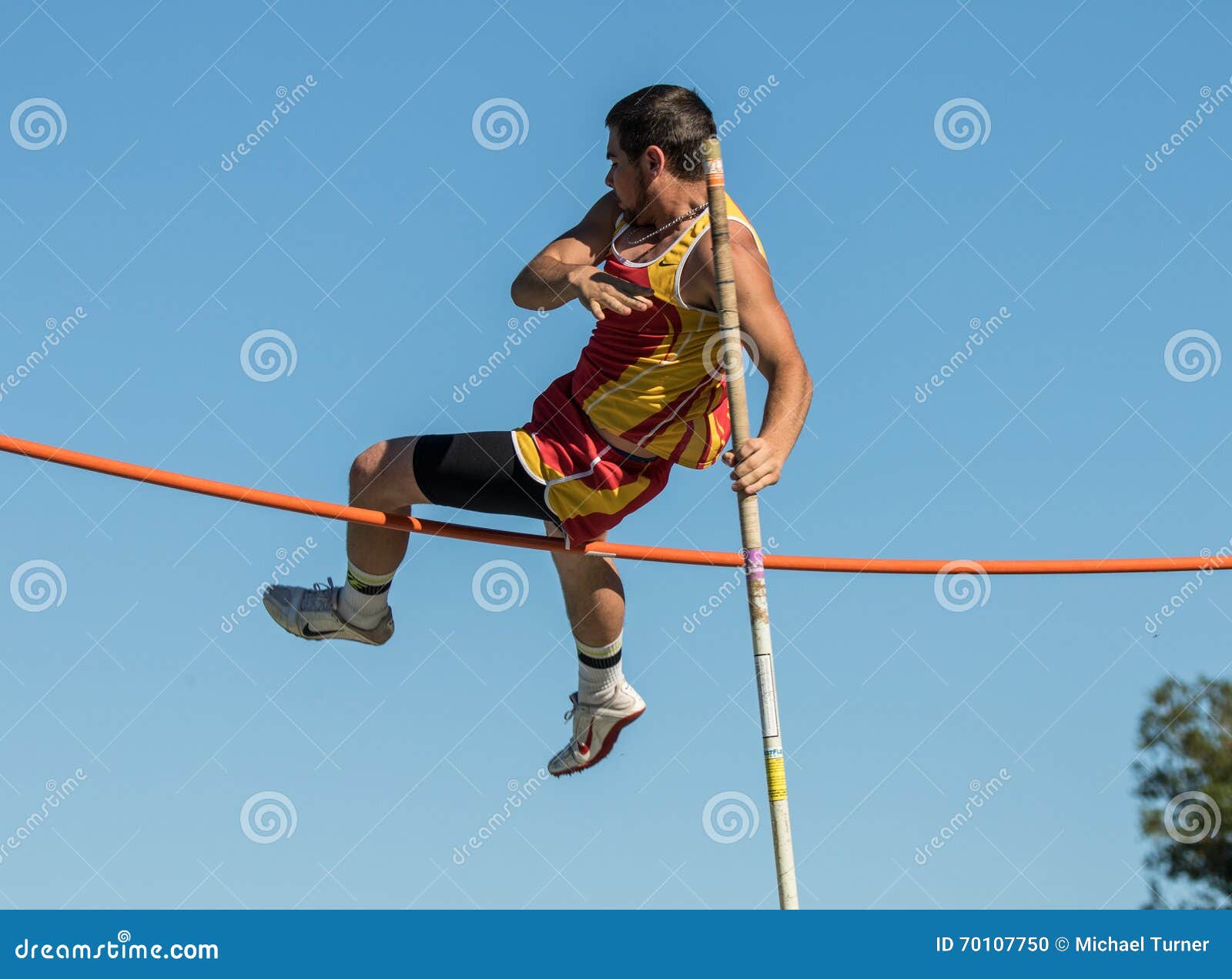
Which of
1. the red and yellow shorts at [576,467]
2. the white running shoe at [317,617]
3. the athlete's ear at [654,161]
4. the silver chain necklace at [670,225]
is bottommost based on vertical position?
the white running shoe at [317,617]

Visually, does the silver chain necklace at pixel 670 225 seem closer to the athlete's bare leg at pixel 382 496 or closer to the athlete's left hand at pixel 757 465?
the athlete's left hand at pixel 757 465

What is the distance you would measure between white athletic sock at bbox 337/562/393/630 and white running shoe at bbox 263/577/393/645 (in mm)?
30

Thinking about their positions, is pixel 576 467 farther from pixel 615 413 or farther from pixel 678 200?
pixel 678 200

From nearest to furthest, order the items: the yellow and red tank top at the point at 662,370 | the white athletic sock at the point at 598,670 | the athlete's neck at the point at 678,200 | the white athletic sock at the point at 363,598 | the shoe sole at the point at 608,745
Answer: the yellow and red tank top at the point at 662,370 → the athlete's neck at the point at 678,200 → the white athletic sock at the point at 363,598 → the white athletic sock at the point at 598,670 → the shoe sole at the point at 608,745

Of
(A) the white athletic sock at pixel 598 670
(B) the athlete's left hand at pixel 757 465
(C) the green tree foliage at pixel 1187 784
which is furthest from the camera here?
(C) the green tree foliage at pixel 1187 784

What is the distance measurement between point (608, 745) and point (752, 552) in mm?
1800

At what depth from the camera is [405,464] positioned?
24.8ft

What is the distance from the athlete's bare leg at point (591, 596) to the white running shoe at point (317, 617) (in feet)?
2.54

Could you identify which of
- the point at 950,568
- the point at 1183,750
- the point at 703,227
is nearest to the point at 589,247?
the point at 703,227

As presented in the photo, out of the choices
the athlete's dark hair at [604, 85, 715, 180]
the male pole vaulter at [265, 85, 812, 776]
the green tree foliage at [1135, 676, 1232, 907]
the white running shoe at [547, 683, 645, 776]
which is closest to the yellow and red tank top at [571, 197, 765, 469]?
the male pole vaulter at [265, 85, 812, 776]

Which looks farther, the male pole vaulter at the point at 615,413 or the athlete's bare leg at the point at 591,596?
the athlete's bare leg at the point at 591,596

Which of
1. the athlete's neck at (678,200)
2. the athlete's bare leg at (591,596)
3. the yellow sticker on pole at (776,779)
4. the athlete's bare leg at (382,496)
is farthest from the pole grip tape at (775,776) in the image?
the athlete's neck at (678,200)

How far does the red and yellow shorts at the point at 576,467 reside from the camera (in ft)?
24.7

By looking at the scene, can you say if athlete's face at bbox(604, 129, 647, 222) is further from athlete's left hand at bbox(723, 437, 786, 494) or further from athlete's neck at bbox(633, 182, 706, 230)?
athlete's left hand at bbox(723, 437, 786, 494)
